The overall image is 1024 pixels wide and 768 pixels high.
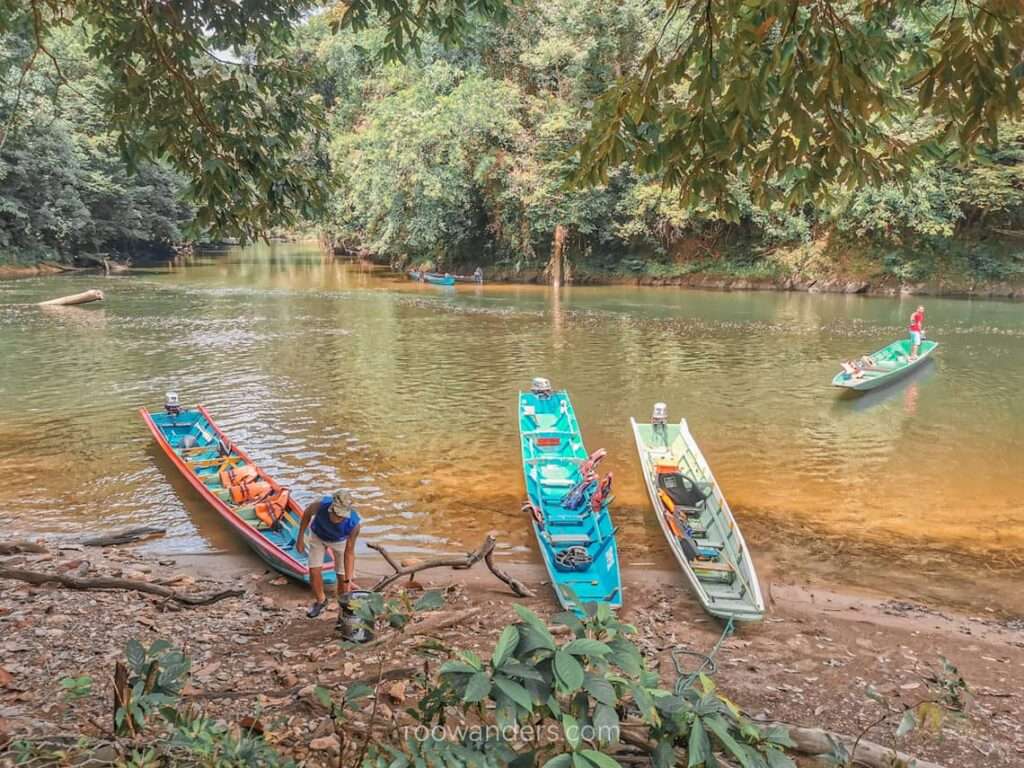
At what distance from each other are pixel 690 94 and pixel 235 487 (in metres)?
7.74

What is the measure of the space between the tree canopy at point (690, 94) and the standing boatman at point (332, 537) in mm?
2721

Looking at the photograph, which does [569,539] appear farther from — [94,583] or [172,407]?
[172,407]

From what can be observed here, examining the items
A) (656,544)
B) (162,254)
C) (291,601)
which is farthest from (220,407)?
(162,254)

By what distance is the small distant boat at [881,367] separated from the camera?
1636cm

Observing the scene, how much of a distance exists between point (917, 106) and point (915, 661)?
15.8 ft

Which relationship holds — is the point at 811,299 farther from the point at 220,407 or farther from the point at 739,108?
the point at 739,108

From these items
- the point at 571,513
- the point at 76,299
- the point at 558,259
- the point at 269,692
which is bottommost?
the point at 571,513

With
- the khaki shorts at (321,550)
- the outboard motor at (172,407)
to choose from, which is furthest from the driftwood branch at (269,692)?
the outboard motor at (172,407)

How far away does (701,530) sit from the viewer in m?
8.48

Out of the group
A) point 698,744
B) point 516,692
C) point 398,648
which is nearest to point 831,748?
point 698,744

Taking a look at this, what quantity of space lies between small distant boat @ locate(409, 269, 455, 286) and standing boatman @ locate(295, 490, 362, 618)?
1352 inches

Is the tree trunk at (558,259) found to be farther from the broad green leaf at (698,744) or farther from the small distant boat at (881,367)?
the broad green leaf at (698,744)

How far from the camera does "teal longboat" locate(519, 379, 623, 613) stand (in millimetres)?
7414

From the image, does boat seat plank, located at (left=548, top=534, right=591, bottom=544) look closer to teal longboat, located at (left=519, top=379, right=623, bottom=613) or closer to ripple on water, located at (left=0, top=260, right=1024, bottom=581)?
teal longboat, located at (left=519, top=379, right=623, bottom=613)
